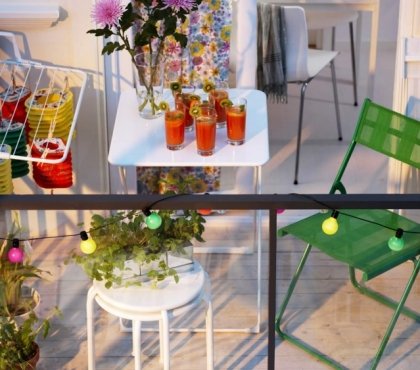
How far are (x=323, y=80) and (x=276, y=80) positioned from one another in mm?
1542

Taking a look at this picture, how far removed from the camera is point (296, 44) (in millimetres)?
→ 4871

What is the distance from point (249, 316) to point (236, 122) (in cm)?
88

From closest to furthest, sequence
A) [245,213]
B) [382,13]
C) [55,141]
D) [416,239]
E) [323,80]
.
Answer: [416,239] → [55,141] → [245,213] → [323,80] → [382,13]

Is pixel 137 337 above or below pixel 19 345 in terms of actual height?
above

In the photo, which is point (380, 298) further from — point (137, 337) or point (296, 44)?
point (296, 44)

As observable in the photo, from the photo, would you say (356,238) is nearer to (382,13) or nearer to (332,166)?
(332,166)

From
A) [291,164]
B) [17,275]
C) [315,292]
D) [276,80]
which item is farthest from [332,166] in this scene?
[17,275]

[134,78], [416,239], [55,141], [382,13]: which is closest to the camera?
[416,239]

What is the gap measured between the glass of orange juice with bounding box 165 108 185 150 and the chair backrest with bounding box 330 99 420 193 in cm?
63

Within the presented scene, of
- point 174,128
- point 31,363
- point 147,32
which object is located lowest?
point 31,363

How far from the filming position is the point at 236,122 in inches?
142

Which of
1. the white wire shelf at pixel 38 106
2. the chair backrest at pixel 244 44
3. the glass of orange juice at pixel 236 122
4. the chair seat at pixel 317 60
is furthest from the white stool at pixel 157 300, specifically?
the chair seat at pixel 317 60

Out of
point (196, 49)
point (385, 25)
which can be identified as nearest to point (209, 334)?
point (196, 49)

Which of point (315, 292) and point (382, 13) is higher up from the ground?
point (382, 13)
